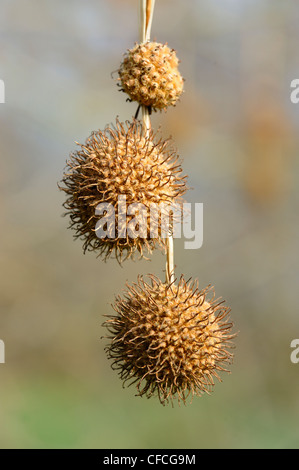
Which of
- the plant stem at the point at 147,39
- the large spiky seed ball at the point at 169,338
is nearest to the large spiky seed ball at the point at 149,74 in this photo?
the plant stem at the point at 147,39

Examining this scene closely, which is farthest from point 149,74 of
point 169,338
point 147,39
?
point 169,338

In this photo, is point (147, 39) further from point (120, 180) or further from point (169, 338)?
point (169, 338)

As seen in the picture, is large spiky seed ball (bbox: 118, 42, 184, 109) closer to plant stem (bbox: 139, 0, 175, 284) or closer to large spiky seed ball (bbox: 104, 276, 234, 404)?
plant stem (bbox: 139, 0, 175, 284)

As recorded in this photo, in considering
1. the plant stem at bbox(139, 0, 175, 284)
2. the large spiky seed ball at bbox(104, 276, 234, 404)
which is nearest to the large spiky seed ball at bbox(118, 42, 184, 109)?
the plant stem at bbox(139, 0, 175, 284)

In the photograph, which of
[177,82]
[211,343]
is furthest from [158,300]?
[177,82]

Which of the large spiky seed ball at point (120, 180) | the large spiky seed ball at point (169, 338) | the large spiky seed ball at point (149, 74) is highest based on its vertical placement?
the large spiky seed ball at point (149, 74)

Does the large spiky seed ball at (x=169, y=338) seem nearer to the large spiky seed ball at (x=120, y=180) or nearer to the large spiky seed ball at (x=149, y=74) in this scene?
the large spiky seed ball at (x=120, y=180)

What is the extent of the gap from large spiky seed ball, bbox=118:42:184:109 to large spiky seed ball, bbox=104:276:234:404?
1.82ft

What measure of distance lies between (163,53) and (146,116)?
7.6 inches

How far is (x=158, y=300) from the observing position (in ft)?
5.37

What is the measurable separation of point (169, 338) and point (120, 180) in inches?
18.6

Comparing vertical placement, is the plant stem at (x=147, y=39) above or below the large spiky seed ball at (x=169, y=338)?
above

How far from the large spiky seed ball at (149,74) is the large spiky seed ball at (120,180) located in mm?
96

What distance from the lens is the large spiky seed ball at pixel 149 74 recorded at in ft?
5.36
